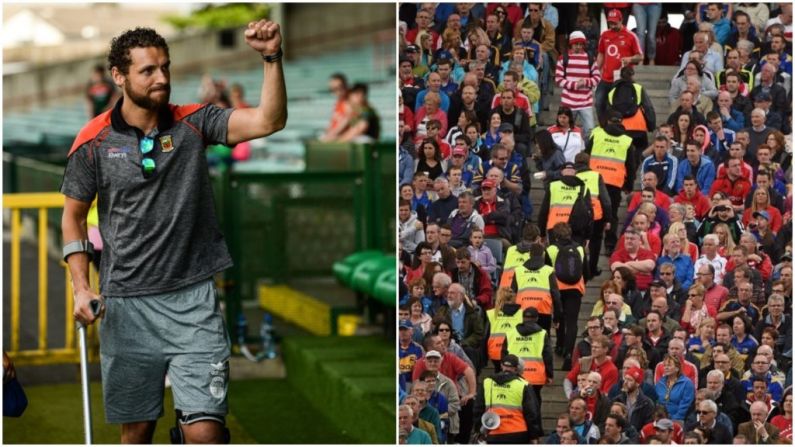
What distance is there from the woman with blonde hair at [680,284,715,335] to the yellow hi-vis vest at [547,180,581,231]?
575 mm

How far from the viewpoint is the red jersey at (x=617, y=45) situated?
6113 mm

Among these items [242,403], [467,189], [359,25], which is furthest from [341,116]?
[359,25]

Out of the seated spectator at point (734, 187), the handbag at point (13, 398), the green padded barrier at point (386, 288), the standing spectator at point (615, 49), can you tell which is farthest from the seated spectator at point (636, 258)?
the green padded barrier at point (386, 288)

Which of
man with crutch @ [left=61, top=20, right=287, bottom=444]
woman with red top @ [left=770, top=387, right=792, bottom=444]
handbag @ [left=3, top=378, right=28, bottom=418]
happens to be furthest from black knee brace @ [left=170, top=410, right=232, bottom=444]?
woman with red top @ [left=770, top=387, right=792, bottom=444]

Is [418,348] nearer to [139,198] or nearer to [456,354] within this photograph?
[456,354]

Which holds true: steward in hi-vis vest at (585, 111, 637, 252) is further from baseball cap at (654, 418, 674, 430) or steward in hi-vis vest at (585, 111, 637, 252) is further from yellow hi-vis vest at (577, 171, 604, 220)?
baseball cap at (654, 418, 674, 430)

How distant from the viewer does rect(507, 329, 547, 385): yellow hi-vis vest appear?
6.19 metres

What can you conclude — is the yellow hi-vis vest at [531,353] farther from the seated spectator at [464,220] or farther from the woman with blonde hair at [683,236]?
the woman with blonde hair at [683,236]

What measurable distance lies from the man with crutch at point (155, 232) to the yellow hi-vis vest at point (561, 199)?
52.4 inches

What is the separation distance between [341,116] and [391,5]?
498 inches

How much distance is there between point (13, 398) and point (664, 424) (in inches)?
97.1

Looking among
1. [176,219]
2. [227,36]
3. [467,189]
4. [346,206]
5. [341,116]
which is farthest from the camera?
[227,36]

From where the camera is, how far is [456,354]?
6145 mm

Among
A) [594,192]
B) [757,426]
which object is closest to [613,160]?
[594,192]
